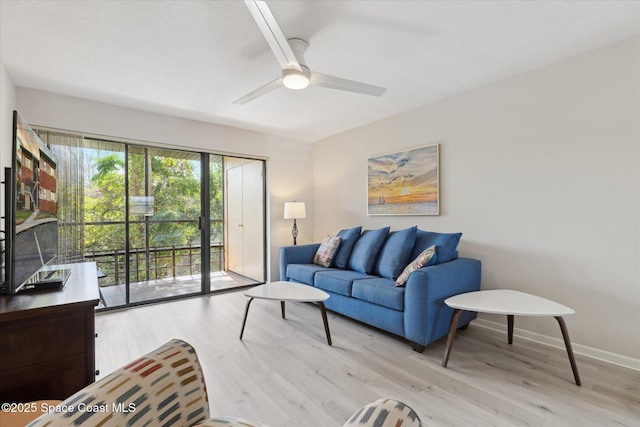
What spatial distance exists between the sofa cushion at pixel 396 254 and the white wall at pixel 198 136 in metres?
2.00

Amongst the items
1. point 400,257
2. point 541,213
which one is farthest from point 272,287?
point 541,213

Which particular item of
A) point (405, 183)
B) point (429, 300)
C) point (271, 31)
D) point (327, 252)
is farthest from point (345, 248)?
point (271, 31)

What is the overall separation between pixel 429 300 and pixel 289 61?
202cm

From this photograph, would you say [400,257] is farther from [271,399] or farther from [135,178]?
[135,178]

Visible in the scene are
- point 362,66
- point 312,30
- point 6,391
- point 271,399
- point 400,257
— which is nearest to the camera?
point 6,391

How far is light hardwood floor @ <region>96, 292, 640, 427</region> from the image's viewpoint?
171 centimetres

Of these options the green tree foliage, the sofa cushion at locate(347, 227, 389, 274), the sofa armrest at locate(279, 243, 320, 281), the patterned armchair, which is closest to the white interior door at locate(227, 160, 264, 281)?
the green tree foliage

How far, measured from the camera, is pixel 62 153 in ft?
10.3

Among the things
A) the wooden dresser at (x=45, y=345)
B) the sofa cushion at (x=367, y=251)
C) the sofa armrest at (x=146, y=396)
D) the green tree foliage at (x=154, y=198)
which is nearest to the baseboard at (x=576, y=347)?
the sofa cushion at (x=367, y=251)

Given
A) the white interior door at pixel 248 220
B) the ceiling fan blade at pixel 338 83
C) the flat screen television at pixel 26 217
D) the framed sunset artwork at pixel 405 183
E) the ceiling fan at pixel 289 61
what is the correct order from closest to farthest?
the flat screen television at pixel 26 217 < the ceiling fan at pixel 289 61 < the ceiling fan blade at pixel 338 83 < the framed sunset artwork at pixel 405 183 < the white interior door at pixel 248 220

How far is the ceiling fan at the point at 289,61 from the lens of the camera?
1498 mm

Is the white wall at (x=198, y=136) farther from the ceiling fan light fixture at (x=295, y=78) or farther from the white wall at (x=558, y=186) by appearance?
the ceiling fan light fixture at (x=295, y=78)

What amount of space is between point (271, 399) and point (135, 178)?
312cm

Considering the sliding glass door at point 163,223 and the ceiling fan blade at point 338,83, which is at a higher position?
the ceiling fan blade at point 338,83
